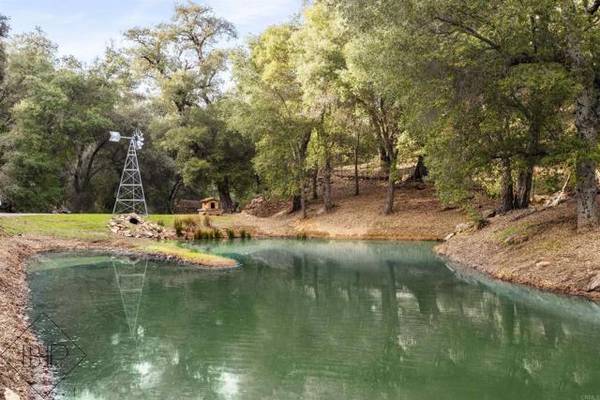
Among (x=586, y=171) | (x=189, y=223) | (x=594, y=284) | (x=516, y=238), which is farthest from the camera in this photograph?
(x=189, y=223)

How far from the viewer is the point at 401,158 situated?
33.2 m

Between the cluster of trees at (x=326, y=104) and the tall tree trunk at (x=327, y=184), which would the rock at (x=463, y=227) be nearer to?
the cluster of trees at (x=326, y=104)

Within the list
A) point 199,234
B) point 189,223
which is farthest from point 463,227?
point 189,223

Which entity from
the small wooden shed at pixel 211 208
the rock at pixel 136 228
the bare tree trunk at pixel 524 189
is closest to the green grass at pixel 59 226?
the rock at pixel 136 228

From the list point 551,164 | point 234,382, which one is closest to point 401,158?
point 551,164

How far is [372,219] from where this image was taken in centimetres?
3262

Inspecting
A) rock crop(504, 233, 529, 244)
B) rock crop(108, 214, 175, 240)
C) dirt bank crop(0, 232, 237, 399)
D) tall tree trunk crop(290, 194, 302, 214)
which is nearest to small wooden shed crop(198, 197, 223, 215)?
tall tree trunk crop(290, 194, 302, 214)

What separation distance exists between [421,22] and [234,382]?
1194 cm

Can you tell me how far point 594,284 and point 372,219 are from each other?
759 inches

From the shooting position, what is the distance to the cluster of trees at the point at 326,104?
1545 centimetres

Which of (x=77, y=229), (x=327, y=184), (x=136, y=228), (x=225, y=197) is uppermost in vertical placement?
(x=327, y=184)

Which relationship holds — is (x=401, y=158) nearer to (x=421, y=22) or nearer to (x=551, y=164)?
(x=551, y=164)

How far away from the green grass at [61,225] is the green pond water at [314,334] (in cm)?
690

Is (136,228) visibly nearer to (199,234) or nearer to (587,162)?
(199,234)
